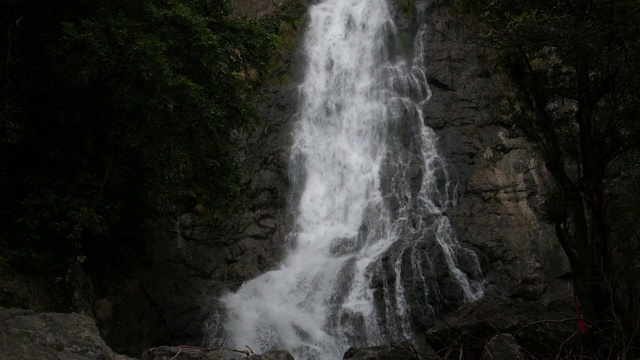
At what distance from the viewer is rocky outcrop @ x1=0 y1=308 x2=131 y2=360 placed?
3139 millimetres

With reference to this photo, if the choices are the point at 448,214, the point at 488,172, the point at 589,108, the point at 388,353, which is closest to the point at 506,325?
the point at 388,353

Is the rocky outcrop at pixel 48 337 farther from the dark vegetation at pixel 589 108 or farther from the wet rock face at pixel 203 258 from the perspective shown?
the wet rock face at pixel 203 258

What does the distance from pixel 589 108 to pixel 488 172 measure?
9.88 m

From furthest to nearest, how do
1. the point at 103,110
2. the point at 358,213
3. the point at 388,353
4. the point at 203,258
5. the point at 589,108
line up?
the point at 358,213
the point at 203,258
the point at 103,110
the point at 589,108
the point at 388,353

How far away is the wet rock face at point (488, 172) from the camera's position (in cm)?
1407

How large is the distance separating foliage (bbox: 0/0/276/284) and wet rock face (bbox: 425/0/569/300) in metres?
6.54

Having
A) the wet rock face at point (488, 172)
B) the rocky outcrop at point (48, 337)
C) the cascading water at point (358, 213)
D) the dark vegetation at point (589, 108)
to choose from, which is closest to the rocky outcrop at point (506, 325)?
the dark vegetation at point (589, 108)

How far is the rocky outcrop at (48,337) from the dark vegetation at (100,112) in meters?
4.80

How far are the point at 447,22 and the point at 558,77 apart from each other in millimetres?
15002

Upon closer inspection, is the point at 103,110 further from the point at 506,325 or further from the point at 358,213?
the point at 358,213

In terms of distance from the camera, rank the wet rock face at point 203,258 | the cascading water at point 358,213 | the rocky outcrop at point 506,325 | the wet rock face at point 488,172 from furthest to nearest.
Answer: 1. the wet rock face at point 488,172
2. the cascading water at point 358,213
3. the wet rock face at point 203,258
4. the rocky outcrop at point 506,325

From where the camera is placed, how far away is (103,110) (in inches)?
367

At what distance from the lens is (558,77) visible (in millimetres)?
7691

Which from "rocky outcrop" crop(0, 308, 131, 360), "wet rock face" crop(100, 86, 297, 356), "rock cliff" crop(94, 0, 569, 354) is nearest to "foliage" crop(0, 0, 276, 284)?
"wet rock face" crop(100, 86, 297, 356)
